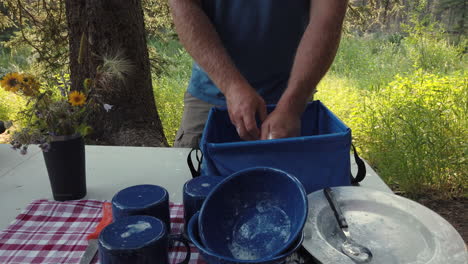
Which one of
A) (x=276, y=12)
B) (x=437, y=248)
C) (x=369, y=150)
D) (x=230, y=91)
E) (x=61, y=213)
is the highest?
(x=276, y=12)

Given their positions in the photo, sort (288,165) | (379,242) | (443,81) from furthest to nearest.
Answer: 1. (443,81)
2. (288,165)
3. (379,242)

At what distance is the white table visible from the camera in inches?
42.4

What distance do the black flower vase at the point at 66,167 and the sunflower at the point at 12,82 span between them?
5.9 inches

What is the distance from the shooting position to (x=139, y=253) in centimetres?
59

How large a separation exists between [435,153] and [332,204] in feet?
8.28

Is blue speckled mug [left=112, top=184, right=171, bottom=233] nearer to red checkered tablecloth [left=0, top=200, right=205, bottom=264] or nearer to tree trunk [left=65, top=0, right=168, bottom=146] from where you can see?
red checkered tablecloth [left=0, top=200, right=205, bottom=264]

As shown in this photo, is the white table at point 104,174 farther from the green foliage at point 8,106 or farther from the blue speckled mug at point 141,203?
the green foliage at point 8,106

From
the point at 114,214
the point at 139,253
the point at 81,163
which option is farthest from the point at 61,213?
the point at 139,253

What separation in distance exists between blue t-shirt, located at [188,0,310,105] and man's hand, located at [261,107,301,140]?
0.51 m

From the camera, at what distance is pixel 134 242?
60 cm

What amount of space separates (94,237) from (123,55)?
2.04m

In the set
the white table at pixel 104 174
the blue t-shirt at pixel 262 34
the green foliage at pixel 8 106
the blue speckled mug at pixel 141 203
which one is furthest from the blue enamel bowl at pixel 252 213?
the green foliage at pixel 8 106

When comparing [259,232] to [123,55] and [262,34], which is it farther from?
[123,55]

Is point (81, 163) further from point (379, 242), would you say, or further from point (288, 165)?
point (379, 242)
